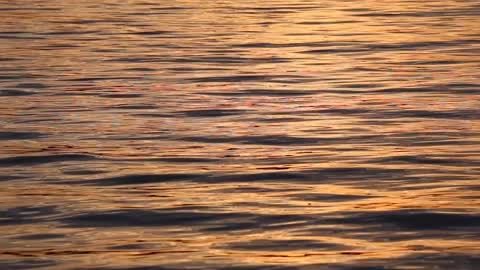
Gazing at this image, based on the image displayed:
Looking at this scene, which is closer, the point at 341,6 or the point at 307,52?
the point at 307,52

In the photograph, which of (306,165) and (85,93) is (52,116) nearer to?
(85,93)

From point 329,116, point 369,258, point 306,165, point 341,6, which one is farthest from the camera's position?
point 341,6

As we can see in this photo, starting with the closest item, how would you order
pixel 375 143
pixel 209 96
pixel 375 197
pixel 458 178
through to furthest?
pixel 375 197, pixel 458 178, pixel 375 143, pixel 209 96

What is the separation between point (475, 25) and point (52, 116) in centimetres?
1191

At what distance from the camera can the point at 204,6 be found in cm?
Answer: 2961

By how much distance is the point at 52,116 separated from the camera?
1362 cm

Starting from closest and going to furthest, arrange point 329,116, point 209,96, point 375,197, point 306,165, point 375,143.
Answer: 1. point 375,197
2. point 306,165
3. point 375,143
4. point 329,116
5. point 209,96

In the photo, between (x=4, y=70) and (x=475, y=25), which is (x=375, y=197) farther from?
(x=475, y=25)

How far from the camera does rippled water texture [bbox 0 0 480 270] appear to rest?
7977mm

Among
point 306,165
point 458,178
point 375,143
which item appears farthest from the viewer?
point 375,143

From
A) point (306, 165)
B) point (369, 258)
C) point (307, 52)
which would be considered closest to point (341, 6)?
point (307, 52)

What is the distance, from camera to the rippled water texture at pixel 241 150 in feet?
26.2

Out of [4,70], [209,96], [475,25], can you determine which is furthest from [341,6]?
[209,96]

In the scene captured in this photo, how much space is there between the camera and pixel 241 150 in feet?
37.7
